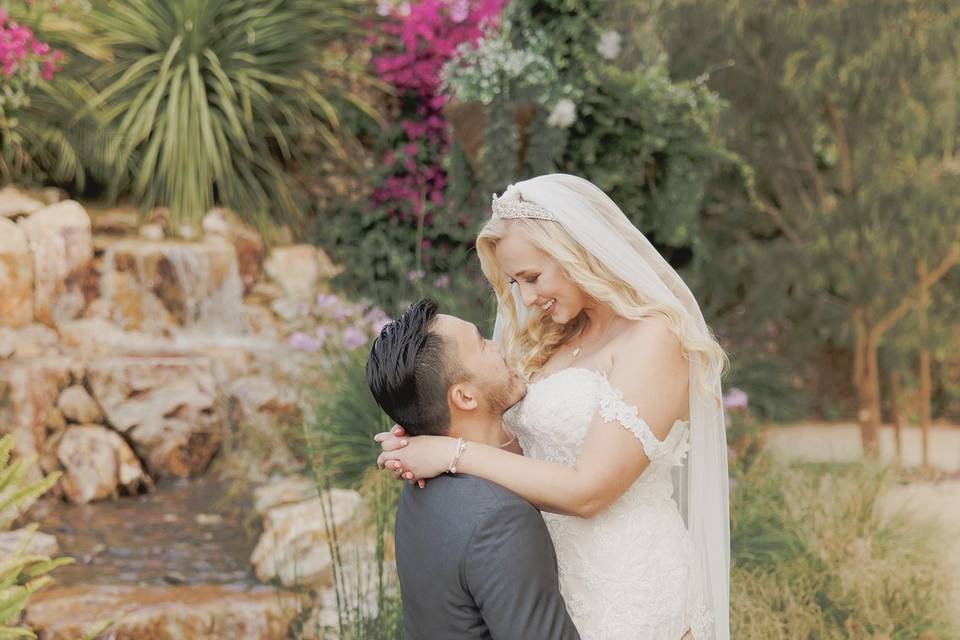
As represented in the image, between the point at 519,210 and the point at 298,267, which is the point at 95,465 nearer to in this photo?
the point at 298,267

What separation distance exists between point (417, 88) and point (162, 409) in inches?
163

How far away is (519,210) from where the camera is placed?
2268mm

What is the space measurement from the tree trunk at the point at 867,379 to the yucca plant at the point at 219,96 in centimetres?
482

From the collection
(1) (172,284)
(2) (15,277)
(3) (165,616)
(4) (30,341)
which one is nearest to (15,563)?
(3) (165,616)

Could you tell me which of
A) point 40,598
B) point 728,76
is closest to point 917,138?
point 728,76

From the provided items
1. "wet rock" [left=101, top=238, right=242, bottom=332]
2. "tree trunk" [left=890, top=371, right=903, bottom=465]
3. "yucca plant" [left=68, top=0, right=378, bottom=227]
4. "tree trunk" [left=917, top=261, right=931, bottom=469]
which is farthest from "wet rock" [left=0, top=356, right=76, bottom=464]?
"tree trunk" [left=917, top=261, right=931, bottom=469]

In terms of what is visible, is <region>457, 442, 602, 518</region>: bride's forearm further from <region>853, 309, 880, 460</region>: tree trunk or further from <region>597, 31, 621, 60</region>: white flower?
<region>853, 309, 880, 460</region>: tree trunk

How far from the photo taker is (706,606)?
95.7 inches

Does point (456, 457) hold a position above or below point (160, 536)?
above

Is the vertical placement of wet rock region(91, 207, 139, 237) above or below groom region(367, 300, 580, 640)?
above

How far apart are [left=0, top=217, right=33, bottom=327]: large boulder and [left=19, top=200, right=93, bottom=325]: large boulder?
0.13 m

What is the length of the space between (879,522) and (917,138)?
11.3 ft

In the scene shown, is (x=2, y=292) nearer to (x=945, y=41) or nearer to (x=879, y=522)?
(x=879, y=522)

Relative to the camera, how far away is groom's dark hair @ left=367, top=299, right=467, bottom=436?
1.83m
